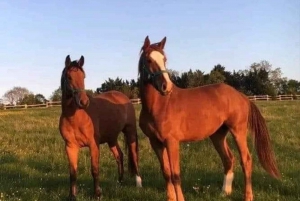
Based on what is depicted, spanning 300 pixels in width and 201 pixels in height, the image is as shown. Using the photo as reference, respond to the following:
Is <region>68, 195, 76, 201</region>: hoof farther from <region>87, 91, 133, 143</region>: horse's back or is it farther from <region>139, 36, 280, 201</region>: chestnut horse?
<region>139, 36, 280, 201</region>: chestnut horse

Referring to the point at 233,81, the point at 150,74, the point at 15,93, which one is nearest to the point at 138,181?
the point at 150,74

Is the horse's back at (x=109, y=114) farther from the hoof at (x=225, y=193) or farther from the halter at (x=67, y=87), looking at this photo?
the hoof at (x=225, y=193)

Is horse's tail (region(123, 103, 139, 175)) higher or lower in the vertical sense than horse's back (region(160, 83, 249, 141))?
lower

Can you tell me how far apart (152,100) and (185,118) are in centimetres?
67

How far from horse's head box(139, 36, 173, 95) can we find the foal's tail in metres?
2.44

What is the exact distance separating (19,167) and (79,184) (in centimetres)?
249

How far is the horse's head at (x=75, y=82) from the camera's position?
244 inches

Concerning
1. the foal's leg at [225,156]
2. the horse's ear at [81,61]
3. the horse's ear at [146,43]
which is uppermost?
the horse's ear at [146,43]

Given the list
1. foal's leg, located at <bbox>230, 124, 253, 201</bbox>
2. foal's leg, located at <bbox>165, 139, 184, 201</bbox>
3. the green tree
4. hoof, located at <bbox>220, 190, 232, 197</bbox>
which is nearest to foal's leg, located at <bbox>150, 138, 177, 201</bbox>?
foal's leg, located at <bbox>165, 139, 184, 201</bbox>

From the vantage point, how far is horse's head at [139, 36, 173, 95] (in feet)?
17.0

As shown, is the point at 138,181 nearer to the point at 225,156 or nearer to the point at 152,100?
the point at 225,156

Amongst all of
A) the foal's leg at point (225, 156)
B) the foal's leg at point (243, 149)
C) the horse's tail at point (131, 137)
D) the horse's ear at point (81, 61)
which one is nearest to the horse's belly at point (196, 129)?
the foal's leg at point (243, 149)

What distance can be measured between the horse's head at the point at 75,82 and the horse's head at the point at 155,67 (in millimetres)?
1146

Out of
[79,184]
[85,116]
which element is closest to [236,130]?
[85,116]
